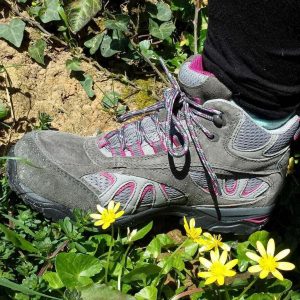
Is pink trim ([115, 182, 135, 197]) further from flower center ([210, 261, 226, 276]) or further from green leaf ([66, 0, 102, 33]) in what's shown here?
green leaf ([66, 0, 102, 33])

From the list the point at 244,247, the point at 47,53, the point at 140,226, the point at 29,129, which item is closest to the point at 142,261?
the point at 140,226

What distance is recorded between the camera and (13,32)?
2.34 metres

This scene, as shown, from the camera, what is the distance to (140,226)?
2016 mm

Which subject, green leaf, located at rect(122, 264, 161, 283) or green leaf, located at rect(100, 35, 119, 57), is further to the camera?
green leaf, located at rect(100, 35, 119, 57)

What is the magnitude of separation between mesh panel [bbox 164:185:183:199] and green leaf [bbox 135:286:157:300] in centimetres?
30

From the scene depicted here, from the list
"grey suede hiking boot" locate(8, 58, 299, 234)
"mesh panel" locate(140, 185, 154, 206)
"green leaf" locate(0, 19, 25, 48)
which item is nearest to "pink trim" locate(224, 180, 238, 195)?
"grey suede hiking boot" locate(8, 58, 299, 234)

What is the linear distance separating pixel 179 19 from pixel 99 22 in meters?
0.34

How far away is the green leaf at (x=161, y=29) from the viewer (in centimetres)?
255

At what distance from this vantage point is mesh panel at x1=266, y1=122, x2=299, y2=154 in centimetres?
184

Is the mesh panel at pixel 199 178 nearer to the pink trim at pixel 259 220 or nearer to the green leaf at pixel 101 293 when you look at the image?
the pink trim at pixel 259 220

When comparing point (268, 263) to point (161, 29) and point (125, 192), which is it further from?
point (161, 29)

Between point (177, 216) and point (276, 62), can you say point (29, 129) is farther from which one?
point (276, 62)

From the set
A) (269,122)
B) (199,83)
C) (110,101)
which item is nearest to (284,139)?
(269,122)

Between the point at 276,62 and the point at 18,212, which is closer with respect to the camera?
the point at 276,62
